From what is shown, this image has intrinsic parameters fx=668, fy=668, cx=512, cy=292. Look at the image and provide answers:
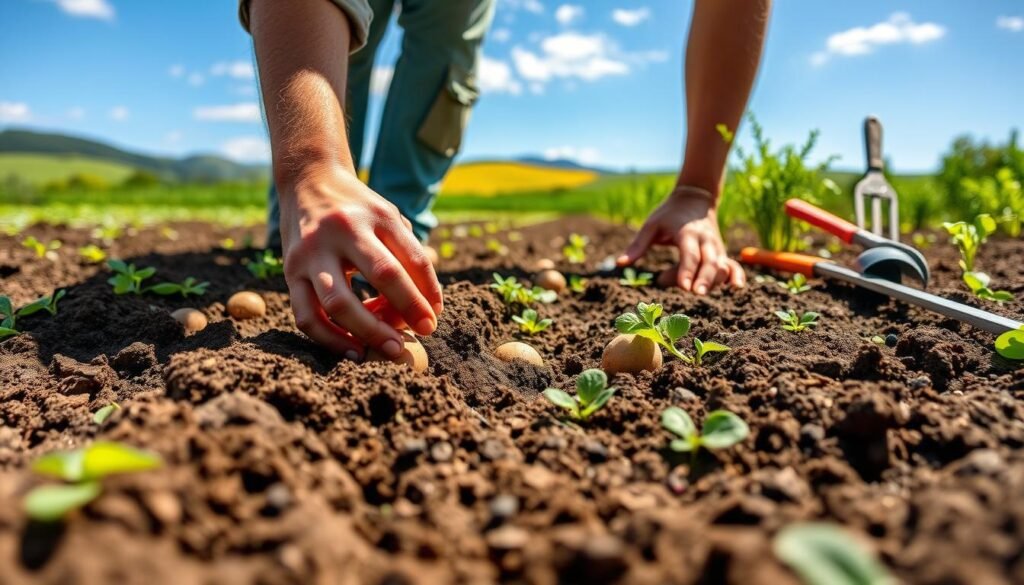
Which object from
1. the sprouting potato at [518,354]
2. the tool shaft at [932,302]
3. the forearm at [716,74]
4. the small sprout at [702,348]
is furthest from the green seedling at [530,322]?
the forearm at [716,74]

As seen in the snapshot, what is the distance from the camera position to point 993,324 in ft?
5.71

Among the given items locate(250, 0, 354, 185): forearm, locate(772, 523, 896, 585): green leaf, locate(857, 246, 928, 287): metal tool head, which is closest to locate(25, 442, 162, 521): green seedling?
locate(772, 523, 896, 585): green leaf

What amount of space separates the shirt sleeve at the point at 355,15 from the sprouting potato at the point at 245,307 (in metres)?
0.89

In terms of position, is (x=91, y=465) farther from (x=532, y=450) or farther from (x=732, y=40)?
(x=732, y=40)

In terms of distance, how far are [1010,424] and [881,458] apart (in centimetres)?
27

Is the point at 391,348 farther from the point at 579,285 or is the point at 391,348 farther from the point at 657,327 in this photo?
the point at 579,285

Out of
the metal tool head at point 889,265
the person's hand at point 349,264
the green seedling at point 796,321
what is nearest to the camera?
the person's hand at point 349,264

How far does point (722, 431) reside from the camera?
43.5 inches

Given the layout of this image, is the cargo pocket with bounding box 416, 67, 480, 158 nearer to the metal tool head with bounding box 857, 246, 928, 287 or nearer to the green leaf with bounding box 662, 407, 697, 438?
the metal tool head with bounding box 857, 246, 928, 287

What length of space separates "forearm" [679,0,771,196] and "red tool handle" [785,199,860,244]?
14.3 inches

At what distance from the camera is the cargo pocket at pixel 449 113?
3838mm

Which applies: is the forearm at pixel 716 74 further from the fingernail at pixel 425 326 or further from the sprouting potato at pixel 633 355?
the fingernail at pixel 425 326

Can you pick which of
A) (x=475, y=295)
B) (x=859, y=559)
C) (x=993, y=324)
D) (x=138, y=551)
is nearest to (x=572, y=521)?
(x=859, y=559)

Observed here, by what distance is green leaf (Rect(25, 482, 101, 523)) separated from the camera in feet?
2.20
